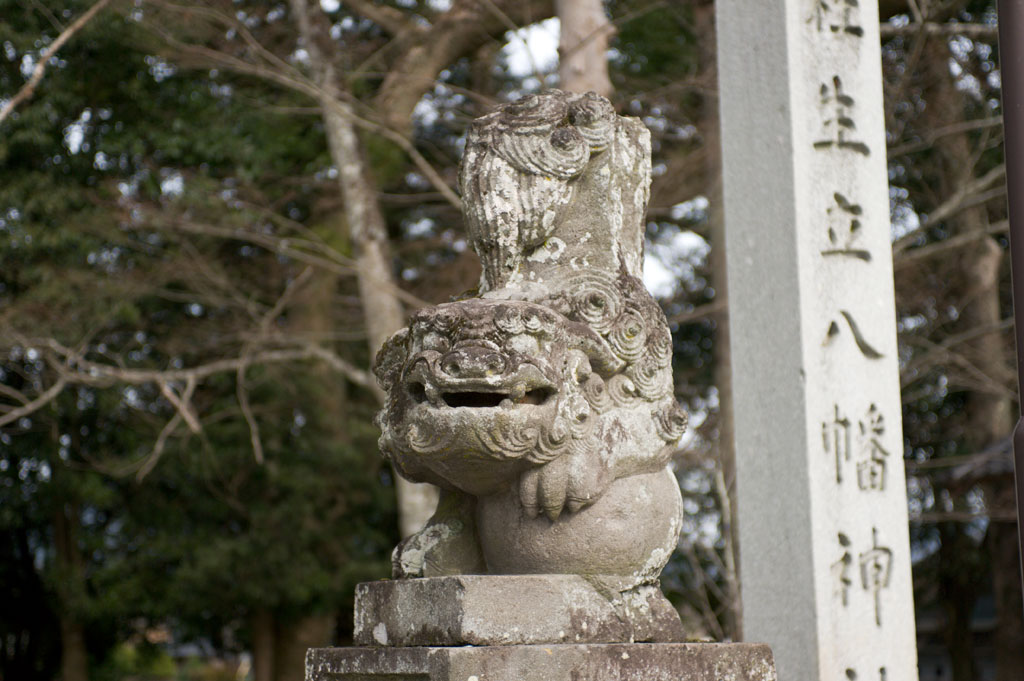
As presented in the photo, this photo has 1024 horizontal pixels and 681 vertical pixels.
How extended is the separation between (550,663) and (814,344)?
2.25 m

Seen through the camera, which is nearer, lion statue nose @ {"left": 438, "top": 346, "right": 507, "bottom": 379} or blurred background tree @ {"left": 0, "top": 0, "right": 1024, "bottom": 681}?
lion statue nose @ {"left": 438, "top": 346, "right": 507, "bottom": 379}

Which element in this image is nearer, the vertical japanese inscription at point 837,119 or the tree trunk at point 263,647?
the vertical japanese inscription at point 837,119

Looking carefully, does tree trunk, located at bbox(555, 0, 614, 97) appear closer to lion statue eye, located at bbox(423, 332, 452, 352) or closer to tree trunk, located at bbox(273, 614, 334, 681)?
lion statue eye, located at bbox(423, 332, 452, 352)

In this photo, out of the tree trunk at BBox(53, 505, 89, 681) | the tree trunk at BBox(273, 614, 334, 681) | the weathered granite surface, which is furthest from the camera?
the tree trunk at BBox(273, 614, 334, 681)

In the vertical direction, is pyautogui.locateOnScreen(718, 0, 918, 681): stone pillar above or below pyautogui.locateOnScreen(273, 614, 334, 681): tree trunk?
above

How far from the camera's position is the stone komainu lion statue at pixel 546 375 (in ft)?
10.1

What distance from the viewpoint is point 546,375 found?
10.1 ft

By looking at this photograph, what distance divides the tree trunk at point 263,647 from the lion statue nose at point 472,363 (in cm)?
886

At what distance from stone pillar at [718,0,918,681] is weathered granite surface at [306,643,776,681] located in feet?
4.70

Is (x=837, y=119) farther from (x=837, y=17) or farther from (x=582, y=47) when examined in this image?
(x=582, y=47)

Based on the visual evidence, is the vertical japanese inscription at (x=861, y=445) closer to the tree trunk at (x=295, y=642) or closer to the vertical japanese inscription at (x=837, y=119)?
the vertical japanese inscription at (x=837, y=119)

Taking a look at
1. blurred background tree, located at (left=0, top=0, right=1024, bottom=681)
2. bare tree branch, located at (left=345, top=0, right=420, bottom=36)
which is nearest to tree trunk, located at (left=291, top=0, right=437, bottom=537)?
blurred background tree, located at (left=0, top=0, right=1024, bottom=681)

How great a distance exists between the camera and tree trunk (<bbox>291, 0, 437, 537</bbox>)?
888 cm

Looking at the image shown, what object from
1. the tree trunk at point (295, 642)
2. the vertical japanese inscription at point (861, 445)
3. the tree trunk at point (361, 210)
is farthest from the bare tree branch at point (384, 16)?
Answer: the vertical japanese inscription at point (861, 445)
